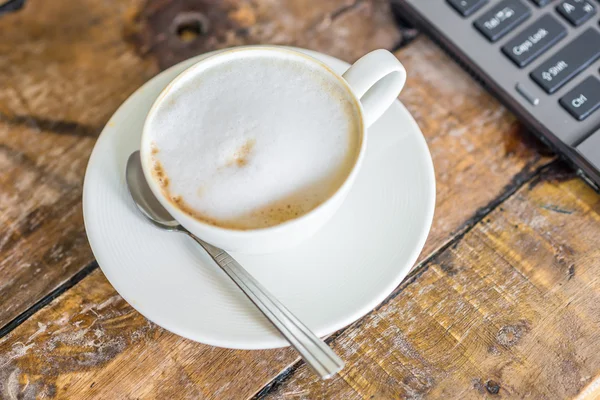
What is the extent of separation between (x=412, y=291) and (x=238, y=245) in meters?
0.16

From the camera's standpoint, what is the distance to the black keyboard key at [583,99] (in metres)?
0.53

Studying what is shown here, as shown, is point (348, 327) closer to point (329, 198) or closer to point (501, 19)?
point (329, 198)

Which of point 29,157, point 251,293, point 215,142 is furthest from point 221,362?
point 29,157

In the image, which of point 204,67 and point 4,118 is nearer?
point 204,67

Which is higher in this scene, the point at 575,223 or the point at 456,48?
the point at 456,48

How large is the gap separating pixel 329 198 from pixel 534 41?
290 mm

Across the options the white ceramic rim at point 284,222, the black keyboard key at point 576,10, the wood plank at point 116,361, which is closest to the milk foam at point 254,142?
the white ceramic rim at point 284,222

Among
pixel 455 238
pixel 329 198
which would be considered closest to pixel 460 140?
pixel 455 238

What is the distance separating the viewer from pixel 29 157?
58 centimetres

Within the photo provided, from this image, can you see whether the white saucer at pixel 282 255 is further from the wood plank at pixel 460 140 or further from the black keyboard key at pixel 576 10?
the black keyboard key at pixel 576 10

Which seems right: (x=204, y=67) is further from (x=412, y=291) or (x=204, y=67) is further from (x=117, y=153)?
(x=412, y=291)

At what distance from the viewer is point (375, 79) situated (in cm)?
46

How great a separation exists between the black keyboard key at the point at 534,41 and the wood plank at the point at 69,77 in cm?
13

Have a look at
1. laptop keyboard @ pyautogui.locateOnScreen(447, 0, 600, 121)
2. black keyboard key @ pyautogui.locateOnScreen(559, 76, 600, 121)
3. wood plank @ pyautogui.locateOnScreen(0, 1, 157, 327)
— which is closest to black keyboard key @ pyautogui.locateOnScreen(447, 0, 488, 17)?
laptop keyboard @ pyautogui.locateOnScreen(447, 0, 600, 121)
